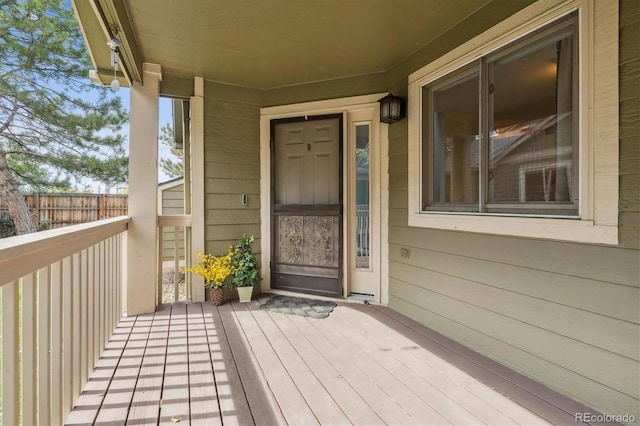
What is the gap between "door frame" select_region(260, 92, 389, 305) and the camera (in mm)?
3250

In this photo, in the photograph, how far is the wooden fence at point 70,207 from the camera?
2.31 meters

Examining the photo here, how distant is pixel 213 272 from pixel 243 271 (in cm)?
32

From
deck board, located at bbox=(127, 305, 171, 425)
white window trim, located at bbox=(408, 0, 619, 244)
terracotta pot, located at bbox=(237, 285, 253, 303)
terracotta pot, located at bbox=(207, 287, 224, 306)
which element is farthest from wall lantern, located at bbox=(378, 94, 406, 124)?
deck board, located at bbox=(127, 305, 171, 425)

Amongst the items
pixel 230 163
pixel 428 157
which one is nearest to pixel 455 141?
pixel 428 157

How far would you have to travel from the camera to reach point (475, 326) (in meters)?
2.24

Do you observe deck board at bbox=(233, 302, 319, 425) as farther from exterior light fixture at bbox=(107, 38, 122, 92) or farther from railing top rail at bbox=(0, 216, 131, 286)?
exterior light fixture at bbox=(107, 38, 122, 92)

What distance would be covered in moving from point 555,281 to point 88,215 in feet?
12.7

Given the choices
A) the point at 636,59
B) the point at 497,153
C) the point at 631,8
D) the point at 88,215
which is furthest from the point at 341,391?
the point at 88,215

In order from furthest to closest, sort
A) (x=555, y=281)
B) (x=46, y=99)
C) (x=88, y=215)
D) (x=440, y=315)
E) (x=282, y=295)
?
(x=46, y=99)
(x=282, y=295)
(x=88, y=215)
(x=440, y=315)
(x=555, y=281)

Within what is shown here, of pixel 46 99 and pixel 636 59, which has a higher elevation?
pixel 46 99

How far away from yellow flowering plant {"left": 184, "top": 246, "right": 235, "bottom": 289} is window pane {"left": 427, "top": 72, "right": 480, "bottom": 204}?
2.26 metres

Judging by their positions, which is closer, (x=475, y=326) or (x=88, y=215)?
(x=475, y=326)

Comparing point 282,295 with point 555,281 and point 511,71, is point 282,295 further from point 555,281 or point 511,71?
point 511,71

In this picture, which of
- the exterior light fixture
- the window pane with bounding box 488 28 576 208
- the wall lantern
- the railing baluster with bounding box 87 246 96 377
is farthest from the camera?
the wall lantern
